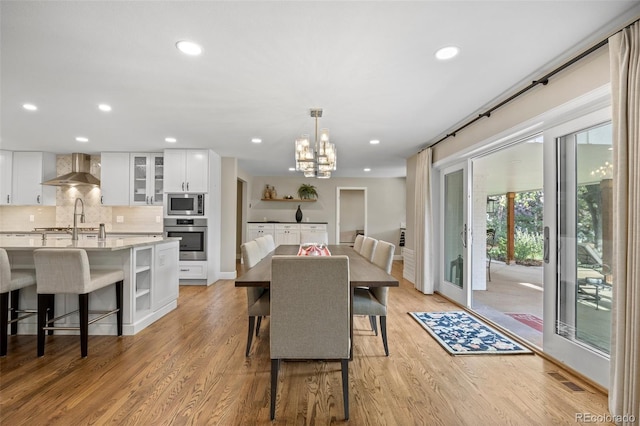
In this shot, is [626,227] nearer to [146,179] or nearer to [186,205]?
[186,205]

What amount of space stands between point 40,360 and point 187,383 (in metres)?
1.35

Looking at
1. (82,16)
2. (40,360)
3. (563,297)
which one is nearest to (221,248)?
(40,360)

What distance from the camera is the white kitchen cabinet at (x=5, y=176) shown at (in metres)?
5.29

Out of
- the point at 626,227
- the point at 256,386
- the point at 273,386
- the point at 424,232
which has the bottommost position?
the point at 256,386

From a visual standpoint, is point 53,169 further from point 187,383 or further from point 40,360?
point 187,383

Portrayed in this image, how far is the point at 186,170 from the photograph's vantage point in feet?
17.0

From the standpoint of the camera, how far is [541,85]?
2.46m

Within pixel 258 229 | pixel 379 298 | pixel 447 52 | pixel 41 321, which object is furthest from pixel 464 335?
Result: pixel 258 229


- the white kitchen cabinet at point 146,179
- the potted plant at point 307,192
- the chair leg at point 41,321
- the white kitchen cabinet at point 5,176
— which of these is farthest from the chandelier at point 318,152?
the white kitchen cabinet at point 5,176

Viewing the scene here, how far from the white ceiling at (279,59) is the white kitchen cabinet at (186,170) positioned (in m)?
1.28

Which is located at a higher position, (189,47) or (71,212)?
(189,47)

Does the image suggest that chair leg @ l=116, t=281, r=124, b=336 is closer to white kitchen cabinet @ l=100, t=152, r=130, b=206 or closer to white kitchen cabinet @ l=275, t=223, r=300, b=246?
white kitchen cabinet @ l=100, t=152, r=130, b=206

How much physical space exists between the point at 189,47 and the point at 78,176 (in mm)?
4687

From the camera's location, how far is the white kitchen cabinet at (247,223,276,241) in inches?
293
